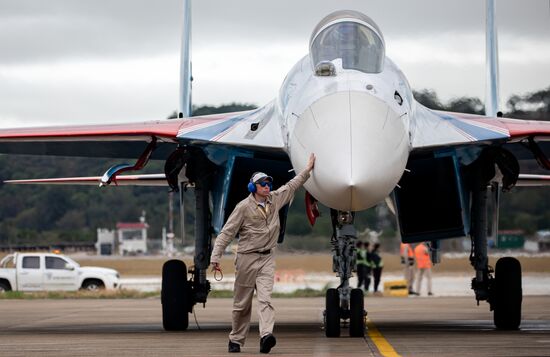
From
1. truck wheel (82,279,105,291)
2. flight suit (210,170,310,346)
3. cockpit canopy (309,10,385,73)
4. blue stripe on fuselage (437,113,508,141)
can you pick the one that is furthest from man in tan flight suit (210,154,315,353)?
truck wheel (82,279,105,291)

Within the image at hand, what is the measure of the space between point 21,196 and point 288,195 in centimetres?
3187

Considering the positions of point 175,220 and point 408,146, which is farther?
point 175,220

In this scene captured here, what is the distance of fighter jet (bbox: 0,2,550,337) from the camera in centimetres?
1134

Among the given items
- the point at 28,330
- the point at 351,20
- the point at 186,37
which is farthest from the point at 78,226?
the point at 351,20

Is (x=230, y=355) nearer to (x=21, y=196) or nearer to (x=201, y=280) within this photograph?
(x=201, y=280)

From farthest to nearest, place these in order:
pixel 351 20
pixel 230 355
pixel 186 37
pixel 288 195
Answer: pixel 186 37
pixel 351 20
pixel 288 195
pixel 230 355

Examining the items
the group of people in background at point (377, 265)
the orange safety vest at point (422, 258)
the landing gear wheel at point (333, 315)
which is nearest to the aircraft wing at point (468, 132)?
the landing gear wheel at point (333, 315)

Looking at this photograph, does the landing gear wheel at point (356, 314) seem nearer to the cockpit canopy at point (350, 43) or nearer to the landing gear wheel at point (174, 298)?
the cockpit canopy at point (350, 43)

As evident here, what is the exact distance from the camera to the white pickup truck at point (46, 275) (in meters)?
31.9

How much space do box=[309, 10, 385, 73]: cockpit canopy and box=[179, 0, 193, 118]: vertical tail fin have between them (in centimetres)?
544

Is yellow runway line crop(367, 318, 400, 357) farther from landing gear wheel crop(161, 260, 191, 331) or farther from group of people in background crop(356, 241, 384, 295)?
group of people in background crop(356, 241, 384, 295)

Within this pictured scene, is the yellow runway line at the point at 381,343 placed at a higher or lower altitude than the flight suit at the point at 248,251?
lower

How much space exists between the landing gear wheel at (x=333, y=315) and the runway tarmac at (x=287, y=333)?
177 millimetres

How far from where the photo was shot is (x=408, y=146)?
39.3 feet
